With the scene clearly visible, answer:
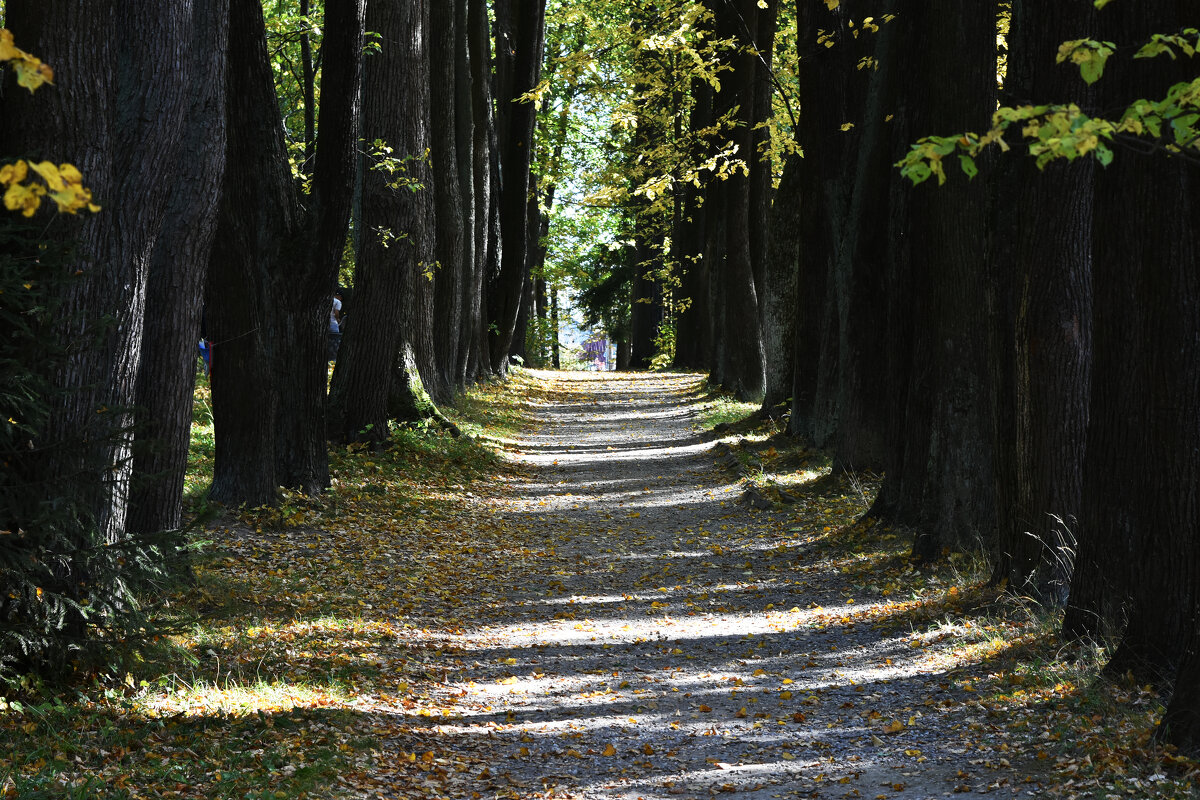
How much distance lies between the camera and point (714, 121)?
2186 cm

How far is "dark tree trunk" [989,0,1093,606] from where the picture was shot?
266 inches

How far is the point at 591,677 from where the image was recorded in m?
7.05

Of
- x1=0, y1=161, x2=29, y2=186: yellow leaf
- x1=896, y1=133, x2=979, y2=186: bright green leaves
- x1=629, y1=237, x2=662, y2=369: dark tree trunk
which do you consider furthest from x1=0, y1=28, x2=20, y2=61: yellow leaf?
x1=629, y1=237, x2=662, y2=369: dark tree trunk

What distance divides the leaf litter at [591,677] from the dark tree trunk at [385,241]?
2101 millimetres

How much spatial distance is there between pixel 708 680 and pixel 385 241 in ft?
28.8

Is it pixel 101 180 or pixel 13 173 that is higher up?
pixel 101 180

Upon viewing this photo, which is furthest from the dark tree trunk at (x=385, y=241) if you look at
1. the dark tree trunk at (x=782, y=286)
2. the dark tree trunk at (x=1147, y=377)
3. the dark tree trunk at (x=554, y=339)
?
the dark tree trunk at (x=554, y=339)

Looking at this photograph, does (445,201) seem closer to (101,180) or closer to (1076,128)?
(101,180)

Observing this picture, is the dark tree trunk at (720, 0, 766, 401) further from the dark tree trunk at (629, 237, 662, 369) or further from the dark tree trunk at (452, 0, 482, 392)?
the dark tree trunk at (629, 237, 662, 369)

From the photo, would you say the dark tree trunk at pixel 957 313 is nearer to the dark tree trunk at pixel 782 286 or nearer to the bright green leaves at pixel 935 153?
the bright green leaves at pixel 935 153

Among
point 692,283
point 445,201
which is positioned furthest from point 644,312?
point 445,201

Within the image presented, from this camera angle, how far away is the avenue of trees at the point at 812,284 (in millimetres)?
5383

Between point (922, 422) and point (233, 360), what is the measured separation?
6.29 m

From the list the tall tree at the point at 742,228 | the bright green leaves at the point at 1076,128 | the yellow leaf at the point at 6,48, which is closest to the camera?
the yellow leaf at the point at 6,48
